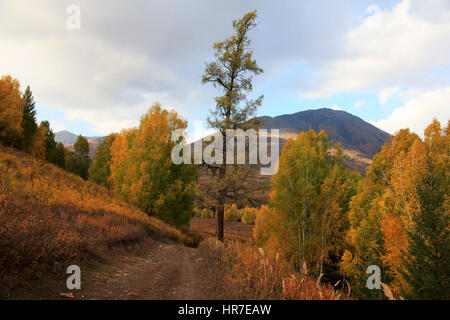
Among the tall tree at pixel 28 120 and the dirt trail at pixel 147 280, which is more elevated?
the tall tree at pixel 28 120

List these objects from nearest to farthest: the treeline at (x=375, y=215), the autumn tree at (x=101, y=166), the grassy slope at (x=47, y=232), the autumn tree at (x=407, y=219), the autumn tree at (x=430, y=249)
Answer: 1. the grassy slope at (x=47, y=232)
2. the autumn tree at (x=430, y=249)
3. the autumn tree at (x=407, y=219)
4. the treeline at (x=375, y=215)
5. the autumn tree at (x=101, y=166)

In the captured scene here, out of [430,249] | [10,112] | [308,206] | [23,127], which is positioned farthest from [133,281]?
[23,127]

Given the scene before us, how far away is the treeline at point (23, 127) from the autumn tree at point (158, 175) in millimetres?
20082

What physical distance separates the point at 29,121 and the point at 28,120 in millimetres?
229

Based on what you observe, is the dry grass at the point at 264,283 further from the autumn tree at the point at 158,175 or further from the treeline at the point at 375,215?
the autumn tree at the point at 158,175

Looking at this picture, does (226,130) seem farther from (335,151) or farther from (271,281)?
(271,281)

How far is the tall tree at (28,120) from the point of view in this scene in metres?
36.9

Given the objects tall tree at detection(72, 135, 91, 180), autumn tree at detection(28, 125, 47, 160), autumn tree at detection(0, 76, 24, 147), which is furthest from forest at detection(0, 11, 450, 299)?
tall tree at detection(72, 135, 91, 180)

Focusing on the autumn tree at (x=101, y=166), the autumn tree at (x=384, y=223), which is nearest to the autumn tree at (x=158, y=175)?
the autumn tree at (x=384, y=223)

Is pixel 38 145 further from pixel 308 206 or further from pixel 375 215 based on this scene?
pixel 375 215

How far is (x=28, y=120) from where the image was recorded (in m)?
38.2

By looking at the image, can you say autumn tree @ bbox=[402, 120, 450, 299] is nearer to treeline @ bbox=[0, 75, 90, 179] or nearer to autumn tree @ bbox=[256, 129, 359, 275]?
autumn tree @ bbox=[256, 129, 359, 275]
